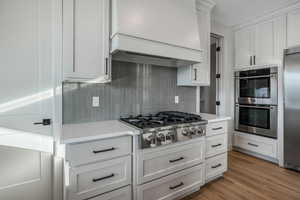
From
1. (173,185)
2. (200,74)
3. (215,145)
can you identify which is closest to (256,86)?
(200,74)

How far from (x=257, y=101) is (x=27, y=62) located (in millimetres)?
3535

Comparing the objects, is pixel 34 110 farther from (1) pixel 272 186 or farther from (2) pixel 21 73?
(1) pixel 272 186

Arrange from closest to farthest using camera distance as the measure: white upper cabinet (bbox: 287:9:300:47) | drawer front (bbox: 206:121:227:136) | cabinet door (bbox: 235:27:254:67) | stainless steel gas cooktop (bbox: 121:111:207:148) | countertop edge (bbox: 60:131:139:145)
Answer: countertop edge (bbox: 60:131:139:145) → stainless steel gas cooktop (bbox: 121:111:207:148) → drawer front (bbox: 206:121:227:136) → white upper cabinet (bbox: 287:9:300:47) → cabinet door (bbox: 235:27:254:67)

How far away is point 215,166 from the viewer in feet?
7.08

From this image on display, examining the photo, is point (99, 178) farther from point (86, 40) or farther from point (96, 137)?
point (86, 40)

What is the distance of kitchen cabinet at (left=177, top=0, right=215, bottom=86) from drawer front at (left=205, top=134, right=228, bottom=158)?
832 millimetres

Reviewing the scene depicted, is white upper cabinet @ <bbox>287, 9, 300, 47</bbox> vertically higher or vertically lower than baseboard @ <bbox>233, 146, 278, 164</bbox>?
higher

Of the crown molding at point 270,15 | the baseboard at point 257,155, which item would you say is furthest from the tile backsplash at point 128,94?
the crown molding at point 270,15

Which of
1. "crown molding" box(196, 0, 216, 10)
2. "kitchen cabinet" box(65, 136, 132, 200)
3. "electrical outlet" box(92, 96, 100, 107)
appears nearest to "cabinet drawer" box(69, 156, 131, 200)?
"kitchen cabinet" box(65, 136, 132, 200)

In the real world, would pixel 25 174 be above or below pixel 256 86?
below

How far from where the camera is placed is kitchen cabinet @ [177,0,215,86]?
2.33 meters

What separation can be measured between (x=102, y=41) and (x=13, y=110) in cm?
105

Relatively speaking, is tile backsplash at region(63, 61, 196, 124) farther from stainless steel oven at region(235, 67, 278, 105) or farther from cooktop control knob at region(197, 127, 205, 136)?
stainless steel oven at region(235, 67, 278, 105)

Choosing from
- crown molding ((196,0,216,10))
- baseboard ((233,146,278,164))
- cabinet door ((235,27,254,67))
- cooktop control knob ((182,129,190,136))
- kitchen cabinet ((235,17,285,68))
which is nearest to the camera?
cooktop control knob ((182,129,190,136))
